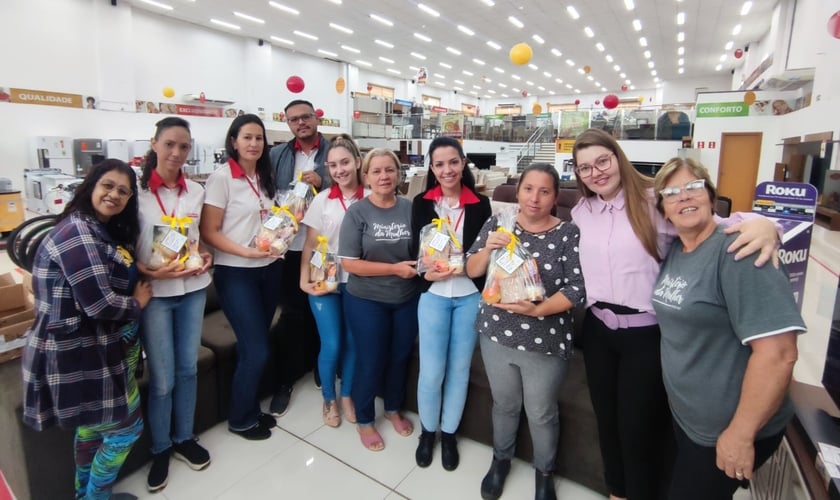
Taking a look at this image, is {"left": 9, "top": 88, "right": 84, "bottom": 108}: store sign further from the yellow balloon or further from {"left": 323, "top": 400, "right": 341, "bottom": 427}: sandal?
{"left": 323, "top": 400, "right": 341, "bottom": 427}: sandal

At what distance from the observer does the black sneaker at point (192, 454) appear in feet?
7.07

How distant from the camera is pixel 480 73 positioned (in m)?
19.4

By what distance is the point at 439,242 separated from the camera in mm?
1861

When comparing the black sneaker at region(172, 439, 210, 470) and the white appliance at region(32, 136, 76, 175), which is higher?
the white appliance at region(32, 136, 76, 175)

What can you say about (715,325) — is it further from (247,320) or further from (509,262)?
(247,320)

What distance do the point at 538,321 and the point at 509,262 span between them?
10.5 inches

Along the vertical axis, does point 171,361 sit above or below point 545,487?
above

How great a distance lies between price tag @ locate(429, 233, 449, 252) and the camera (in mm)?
1858

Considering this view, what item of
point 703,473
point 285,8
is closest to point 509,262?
point 703,473

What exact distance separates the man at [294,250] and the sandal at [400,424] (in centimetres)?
68

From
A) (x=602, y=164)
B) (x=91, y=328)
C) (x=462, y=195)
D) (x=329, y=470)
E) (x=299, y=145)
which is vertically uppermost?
(x=299, y=145)

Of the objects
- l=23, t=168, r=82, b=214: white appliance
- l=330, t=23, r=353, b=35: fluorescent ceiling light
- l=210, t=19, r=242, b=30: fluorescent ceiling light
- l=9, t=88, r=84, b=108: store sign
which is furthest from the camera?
l=330, t=23, r=353, b=35: fluorescent ceiling light

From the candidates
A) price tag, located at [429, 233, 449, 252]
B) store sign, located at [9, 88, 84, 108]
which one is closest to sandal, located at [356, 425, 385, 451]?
price tag, located at [429, 233, 449, 252]

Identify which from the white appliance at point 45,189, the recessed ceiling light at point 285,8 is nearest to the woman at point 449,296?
the white appliance at point 45,189
